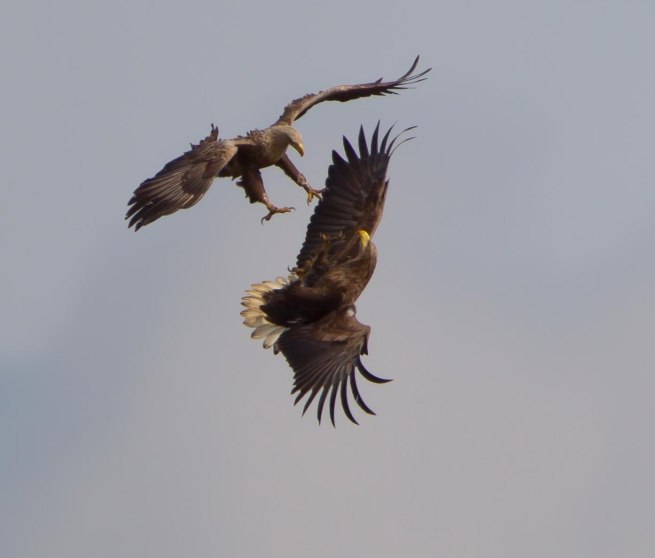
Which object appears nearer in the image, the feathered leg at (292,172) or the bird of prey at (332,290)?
the bird of prey at (332,290)

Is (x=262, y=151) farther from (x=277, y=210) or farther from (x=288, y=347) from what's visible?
(x=288, y=347)

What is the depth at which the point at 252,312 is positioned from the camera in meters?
19.8

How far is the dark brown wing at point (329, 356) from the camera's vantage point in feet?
60.2

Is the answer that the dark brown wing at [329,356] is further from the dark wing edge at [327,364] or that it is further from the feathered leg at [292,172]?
the feathered leg at [292,172]

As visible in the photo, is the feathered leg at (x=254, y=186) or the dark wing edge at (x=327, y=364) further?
the feathered leg at (x=254, y=186)

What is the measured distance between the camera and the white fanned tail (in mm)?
19516

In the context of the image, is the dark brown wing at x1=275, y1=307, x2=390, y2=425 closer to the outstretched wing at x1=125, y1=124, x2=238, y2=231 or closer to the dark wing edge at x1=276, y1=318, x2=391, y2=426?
the dark wing edge at x1=276, y1=318, x2=391, y2=426

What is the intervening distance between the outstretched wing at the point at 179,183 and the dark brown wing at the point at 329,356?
1.23 m

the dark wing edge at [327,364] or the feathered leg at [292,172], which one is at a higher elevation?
the feathered leg at [292,172]

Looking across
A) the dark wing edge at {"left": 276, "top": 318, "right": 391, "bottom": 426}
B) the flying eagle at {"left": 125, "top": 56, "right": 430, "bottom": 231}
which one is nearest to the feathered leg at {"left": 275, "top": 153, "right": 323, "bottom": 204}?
the flying eagle at {"left": 125, "top": 56, "right": 430, "bottom": 231}

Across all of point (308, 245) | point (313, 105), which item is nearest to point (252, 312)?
point (308, 245)

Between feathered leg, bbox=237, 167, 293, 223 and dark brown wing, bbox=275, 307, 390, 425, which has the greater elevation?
feathered leg, bbox=237, 167, 293, 223

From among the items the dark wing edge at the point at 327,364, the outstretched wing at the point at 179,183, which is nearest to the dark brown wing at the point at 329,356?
the dark wing edge at the point at 327,364

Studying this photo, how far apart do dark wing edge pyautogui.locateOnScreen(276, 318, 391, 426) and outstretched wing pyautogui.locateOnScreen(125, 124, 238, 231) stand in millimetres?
1254
